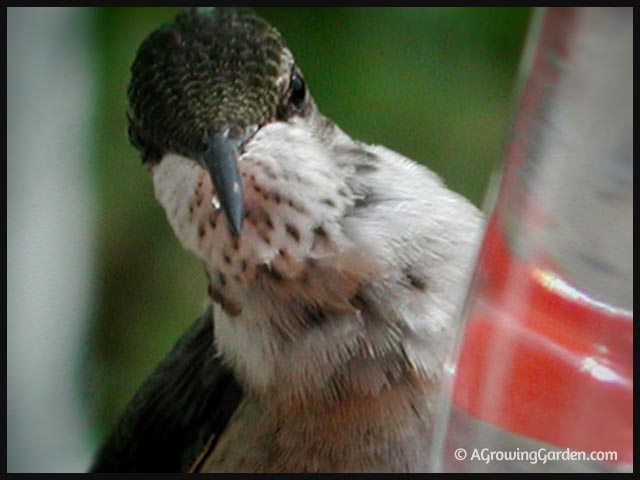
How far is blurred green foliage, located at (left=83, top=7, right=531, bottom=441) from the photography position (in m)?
2.25

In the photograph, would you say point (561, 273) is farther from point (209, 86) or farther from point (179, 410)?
point (179, 410)

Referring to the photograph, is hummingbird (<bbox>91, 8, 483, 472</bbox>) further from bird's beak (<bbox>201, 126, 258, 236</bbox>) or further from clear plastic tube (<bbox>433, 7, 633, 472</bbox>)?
clear plastic tube (<bbox>433, 7, 633, 472</bbox>)

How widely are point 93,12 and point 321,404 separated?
1.49 metres

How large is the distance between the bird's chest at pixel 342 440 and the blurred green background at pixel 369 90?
1046 mm

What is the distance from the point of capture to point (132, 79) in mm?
1106

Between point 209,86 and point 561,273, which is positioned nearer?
point 561,273

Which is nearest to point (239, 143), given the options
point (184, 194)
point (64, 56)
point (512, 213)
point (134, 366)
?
point (184, 194)

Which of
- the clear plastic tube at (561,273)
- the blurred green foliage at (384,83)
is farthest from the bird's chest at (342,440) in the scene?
the blurred green foliage at (384,83)

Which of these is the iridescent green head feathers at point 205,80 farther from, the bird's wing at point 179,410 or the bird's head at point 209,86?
the bird's wing at point 179,410

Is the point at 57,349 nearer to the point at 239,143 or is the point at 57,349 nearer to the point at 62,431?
the point at 62,431

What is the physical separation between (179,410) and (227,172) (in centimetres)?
47

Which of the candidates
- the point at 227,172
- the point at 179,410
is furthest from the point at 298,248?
the point at 179,410

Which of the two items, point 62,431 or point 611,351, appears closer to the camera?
point 611,351

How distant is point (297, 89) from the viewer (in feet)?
3.73
